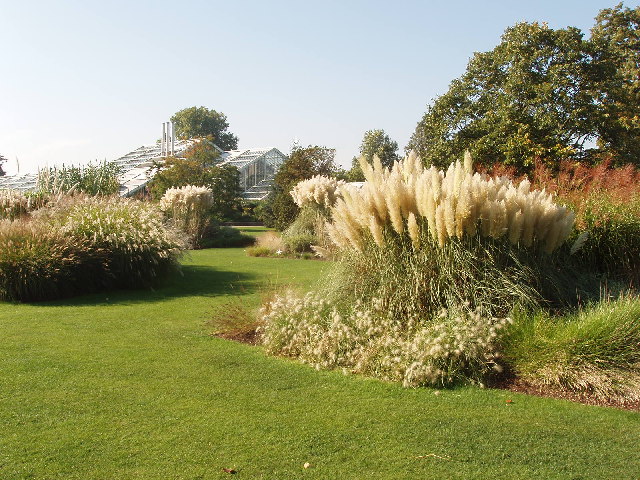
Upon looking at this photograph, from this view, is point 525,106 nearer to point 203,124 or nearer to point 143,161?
point 143,161

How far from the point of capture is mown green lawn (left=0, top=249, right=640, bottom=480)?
12.3ft

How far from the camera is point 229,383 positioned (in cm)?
547

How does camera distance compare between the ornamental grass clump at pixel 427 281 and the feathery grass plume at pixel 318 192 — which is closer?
the ornamental grass clump at pixel 427 281

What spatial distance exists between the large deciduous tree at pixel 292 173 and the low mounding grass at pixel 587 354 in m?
19.0

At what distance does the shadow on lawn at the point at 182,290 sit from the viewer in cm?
995

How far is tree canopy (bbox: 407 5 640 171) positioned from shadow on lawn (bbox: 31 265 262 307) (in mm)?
11764

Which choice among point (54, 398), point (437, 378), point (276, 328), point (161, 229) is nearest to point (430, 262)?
point (437, 378)

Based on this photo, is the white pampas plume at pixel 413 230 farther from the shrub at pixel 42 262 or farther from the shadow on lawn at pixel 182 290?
the shrub at pixel 42 262

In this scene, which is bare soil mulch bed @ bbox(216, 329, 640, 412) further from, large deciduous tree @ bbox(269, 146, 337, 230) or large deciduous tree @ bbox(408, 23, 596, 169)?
large deciduous tree @ bbox(269, 146, 337, 230)

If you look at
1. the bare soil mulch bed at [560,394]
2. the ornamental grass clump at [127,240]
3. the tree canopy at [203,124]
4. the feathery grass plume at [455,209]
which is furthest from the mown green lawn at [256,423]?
the tree canopy at [203,124]

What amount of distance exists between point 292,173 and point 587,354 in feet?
101

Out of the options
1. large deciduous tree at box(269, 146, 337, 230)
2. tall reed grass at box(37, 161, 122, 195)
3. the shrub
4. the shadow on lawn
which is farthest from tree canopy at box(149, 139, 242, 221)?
the shrub

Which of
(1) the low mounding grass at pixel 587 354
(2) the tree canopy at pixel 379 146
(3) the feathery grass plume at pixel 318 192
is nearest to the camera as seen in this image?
(1) the low mounding grass at pixel 587 354

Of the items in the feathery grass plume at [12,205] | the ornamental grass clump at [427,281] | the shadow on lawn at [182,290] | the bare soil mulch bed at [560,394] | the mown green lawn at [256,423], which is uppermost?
the feathery grass plume at [12,205]
